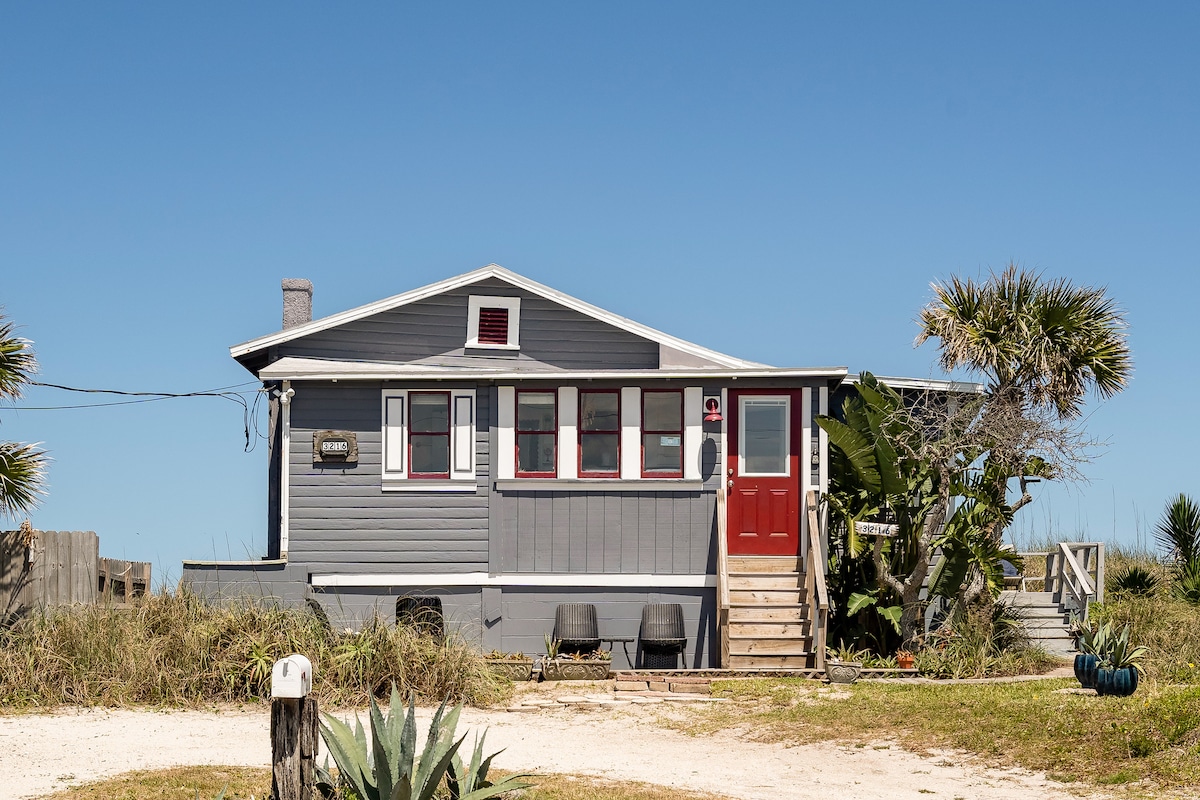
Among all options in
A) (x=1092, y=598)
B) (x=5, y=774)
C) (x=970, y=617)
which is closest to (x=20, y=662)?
(x=5, y=774)

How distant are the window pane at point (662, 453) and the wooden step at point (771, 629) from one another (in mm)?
2390

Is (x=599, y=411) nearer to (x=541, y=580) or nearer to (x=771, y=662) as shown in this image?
(x=541, y=580)

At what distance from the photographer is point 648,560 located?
695 inches

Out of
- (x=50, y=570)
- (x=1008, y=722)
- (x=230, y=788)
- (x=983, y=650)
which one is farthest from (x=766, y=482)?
(x=230, y=788)

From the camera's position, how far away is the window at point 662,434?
58.4 ft

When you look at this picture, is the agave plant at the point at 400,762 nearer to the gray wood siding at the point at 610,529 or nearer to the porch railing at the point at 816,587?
the porch railing at the point at 816,587

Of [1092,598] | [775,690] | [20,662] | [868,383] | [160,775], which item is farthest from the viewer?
[1092,598]

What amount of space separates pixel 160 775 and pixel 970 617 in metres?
11.1

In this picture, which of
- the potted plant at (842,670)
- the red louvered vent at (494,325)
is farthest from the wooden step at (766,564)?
the red louvered vent at (494,325)

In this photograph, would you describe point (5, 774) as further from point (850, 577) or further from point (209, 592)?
point (850, 577)

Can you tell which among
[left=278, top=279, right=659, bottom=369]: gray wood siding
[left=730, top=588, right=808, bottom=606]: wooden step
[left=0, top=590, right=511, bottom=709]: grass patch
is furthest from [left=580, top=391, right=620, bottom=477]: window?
[left=0, top=590, right=511, bottom=709]: grass patch

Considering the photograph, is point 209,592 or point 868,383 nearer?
point 209,592

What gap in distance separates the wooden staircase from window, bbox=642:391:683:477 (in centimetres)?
97

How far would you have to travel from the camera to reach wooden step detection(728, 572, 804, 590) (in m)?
17.5
